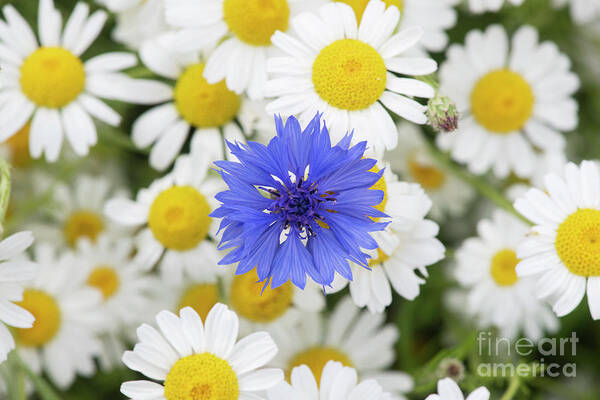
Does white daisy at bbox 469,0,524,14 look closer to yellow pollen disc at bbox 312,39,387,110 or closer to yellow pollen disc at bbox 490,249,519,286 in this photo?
yellow pollen disc at bbox 312,39,387,110

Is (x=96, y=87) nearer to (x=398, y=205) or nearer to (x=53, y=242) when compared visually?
(x=53, y=242)

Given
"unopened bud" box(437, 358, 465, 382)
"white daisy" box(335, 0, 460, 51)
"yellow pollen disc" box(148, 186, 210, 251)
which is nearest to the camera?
"unopened bud" box(437, 358, 465, 382)

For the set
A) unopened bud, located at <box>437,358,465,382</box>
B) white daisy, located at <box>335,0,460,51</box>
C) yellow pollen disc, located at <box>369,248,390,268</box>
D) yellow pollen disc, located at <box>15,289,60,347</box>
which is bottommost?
unopened bud, located at <box>437,358,465,382</box>

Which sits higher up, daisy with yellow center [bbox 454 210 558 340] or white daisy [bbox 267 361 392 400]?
daisy with yellow center [bbox 454 210 558 340]

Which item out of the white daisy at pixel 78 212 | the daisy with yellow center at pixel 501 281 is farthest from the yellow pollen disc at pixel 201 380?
the white daisy at pixel 78 212

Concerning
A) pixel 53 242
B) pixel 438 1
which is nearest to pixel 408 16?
pixel 438 1

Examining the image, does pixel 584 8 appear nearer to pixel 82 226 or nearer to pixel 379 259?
pixel 379 259

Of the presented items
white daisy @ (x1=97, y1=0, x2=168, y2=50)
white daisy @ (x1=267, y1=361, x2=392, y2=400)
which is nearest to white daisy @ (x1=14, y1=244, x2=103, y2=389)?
white daisy @ (x1=97, y1=0, x2=168, y2=50)
